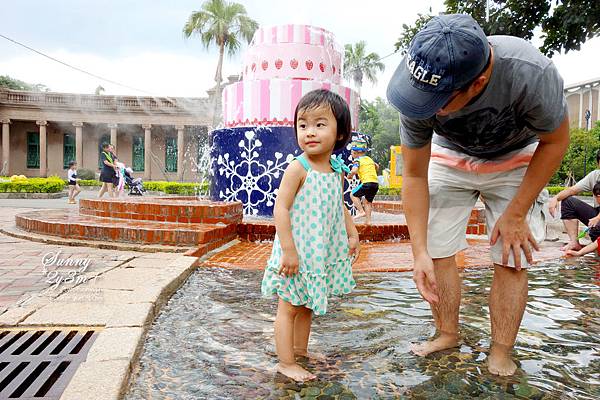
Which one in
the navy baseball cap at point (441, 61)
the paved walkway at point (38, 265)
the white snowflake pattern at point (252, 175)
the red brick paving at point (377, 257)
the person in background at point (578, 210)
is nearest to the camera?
the navy baseball cap at point (441, 61)

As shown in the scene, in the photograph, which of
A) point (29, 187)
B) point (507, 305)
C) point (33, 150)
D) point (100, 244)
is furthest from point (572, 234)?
point (33, 150)

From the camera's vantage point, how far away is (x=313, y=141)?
2.19 m

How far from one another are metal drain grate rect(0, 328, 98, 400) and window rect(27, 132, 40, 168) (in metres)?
36.3

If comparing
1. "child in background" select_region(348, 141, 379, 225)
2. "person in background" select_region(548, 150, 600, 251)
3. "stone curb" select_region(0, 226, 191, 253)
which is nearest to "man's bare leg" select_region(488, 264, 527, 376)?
"stone curb" select_region(0, 226, 191, 253)

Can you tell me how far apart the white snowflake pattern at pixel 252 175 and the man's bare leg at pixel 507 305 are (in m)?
5.25

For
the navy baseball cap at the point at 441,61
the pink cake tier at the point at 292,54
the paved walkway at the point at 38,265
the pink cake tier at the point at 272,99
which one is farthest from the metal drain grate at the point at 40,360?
the pink cake tier at the point at 292,54

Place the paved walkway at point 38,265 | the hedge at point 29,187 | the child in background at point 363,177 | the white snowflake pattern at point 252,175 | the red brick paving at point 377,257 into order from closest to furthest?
the paved walkway at point 38,265 < the red brick paving at point 377,257 < the child in background at point 363,177 < the white snowflake pattern at point 252,175 < the hedge at point 29,187

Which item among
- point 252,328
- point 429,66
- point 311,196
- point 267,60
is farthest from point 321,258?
point 267,60

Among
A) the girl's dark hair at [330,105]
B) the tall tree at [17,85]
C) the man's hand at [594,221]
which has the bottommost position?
the man's hand at [594,221]

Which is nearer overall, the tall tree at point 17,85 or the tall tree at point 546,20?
the tall tree at point 546,20

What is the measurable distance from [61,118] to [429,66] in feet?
117

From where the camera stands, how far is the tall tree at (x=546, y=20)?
24.9 feet

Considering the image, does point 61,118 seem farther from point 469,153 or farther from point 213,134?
point 469,153

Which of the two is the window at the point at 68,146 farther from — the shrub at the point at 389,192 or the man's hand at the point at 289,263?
the man's hand at the point at 289,263
